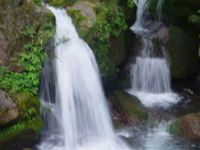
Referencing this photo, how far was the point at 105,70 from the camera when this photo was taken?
395 inches

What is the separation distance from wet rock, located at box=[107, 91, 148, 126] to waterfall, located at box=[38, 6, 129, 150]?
2.03 feet

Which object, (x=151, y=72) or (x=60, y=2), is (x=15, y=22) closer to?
(x=60, y=2)

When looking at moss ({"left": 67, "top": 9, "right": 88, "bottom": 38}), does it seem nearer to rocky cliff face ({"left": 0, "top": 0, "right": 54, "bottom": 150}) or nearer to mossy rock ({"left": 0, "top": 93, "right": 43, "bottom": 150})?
rocky cliff face ({"left": 0, "top": 0, "right": 54, "bottom": 150})

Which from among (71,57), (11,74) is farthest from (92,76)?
(11,74)

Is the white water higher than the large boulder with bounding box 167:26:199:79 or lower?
higher

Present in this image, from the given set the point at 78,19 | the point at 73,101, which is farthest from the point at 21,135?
the point at 78,19

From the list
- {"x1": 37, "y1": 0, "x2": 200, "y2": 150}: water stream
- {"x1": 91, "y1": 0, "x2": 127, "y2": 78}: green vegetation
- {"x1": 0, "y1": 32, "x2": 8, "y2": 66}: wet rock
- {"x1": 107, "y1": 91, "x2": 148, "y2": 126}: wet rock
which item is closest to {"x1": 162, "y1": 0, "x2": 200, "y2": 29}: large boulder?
{"x1": 91, "y1": 0, "x2": 127, "y2": 78}: green vegetation

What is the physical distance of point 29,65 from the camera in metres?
8.05

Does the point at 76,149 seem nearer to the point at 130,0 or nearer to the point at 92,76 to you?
the point at 92,76

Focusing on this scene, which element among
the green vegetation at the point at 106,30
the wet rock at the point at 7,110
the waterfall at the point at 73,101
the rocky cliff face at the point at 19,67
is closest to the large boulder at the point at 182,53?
the green vegetation at the point at 106,30

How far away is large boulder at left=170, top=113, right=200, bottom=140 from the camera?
28.9ft

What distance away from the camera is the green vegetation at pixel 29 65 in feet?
25.4

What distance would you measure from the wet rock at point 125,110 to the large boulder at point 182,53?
8.39 ft

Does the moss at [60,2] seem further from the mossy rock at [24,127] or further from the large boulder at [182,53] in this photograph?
the large boulder at [182,53]
